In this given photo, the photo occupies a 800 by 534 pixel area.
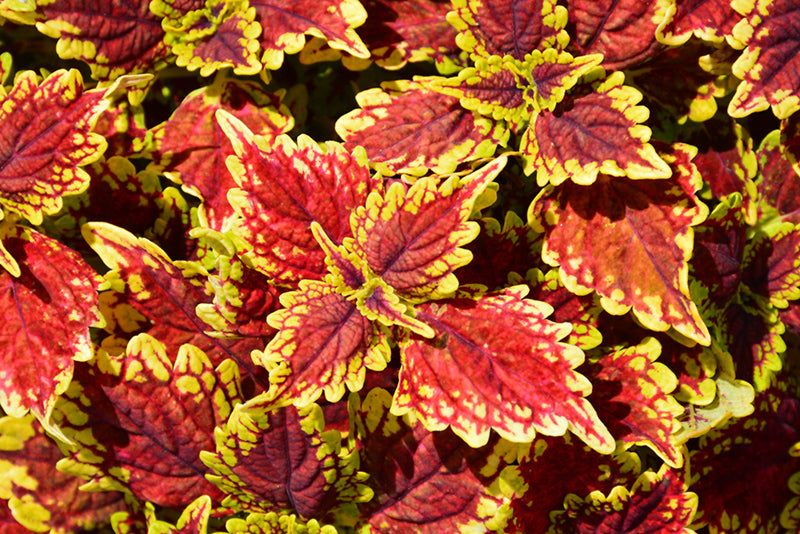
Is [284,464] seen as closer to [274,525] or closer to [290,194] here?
[274,525]

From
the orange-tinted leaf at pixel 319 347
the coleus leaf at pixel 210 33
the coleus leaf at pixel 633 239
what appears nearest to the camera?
the orange-tinted leaf at pixel 319 347

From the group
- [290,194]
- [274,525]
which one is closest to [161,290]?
[290,194]

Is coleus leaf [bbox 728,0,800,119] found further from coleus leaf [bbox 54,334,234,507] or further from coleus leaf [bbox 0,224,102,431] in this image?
coleus leaf [bbox 0,224,102,431]

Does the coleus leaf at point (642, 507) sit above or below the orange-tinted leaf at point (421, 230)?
below

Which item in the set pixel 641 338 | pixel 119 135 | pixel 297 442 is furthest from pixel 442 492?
pixel 119 135

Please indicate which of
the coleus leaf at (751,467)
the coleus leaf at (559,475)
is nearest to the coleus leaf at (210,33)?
the coleus leaf at (559,475)

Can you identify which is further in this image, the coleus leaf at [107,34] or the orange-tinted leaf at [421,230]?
the coleus leaf at [107,34]

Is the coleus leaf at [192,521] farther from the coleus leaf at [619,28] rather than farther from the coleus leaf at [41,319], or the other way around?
the coleus leaf at [619,28]
